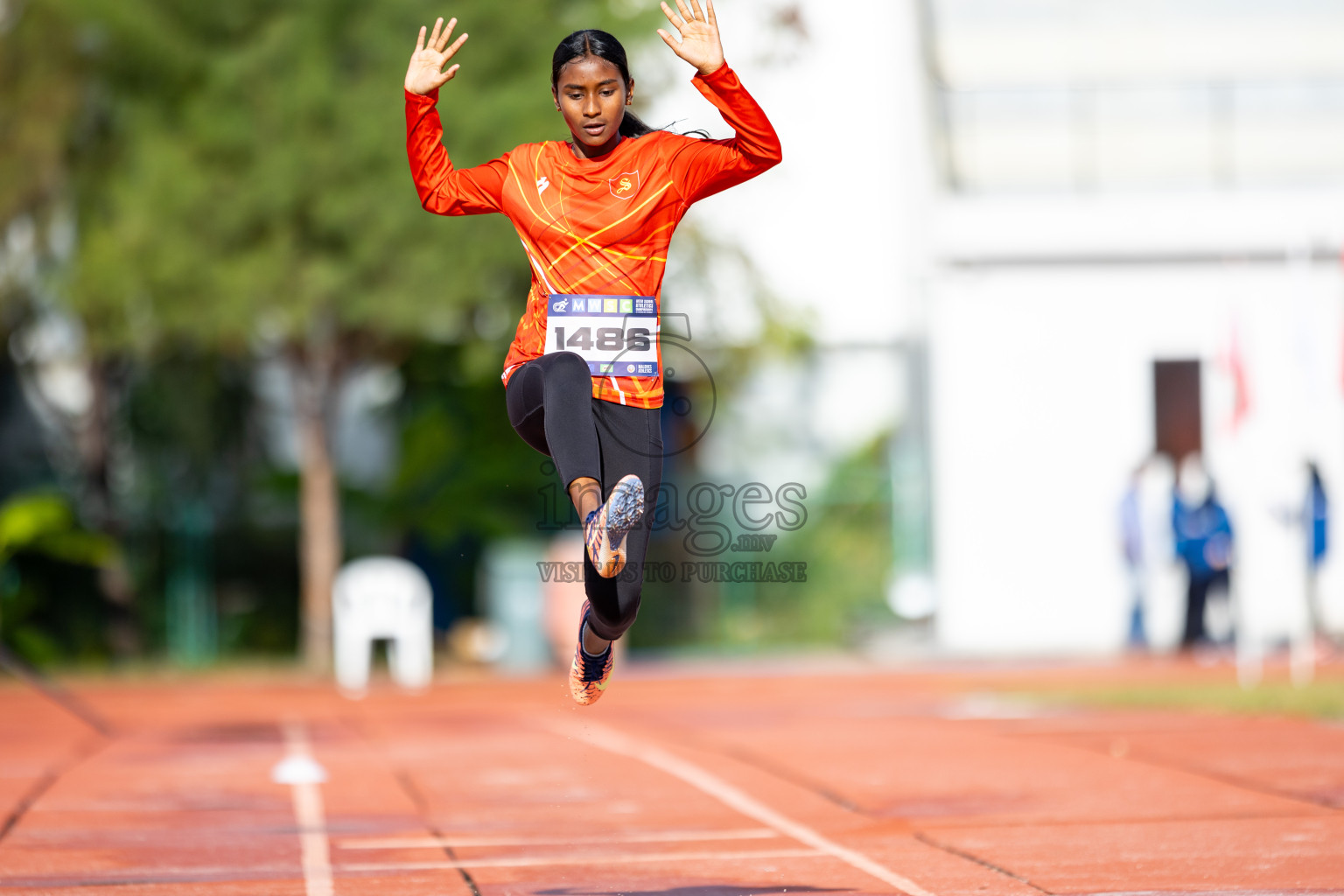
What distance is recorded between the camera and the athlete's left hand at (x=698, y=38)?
5.44 meters

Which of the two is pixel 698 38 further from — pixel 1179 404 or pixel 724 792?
pixel 1179 404

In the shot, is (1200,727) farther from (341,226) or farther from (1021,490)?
(341,226)

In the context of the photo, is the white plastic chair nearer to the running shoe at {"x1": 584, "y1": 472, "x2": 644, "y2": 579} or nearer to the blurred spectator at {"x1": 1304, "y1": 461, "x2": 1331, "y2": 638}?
the blurred spectator at {"x1": 1304, "y1": 461, "x2": 1331, "y2": 638}

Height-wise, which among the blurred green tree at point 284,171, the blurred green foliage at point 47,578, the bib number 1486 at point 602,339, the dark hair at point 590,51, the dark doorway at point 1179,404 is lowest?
the blurred green foliage at point 47,578

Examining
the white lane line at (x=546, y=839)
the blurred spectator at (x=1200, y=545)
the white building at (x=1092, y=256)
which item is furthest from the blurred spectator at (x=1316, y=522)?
the white lane line at (x=546, y=839)

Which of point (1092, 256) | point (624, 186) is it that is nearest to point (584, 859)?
point (624, 186)

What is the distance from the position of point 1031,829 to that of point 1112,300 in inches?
523

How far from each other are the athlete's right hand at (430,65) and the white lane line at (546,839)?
3081 millimetres

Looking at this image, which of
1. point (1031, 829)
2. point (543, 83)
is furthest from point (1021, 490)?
point (1031, 829)

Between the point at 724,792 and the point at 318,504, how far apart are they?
11024 mm

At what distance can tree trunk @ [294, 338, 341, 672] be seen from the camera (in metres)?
19.0

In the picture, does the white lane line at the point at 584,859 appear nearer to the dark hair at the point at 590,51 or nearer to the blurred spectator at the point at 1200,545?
the dark hair at the point at 590,51

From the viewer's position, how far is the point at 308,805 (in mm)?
8531

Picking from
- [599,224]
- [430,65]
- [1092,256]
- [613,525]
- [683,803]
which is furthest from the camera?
[1092,256]
